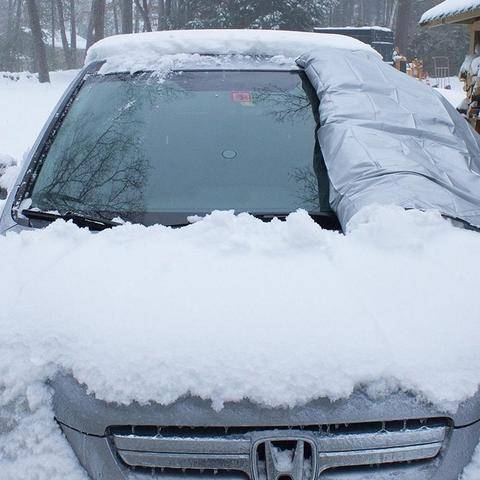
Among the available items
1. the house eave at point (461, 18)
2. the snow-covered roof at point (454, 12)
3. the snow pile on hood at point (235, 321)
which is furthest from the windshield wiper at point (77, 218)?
the house eave at point (461, 18)

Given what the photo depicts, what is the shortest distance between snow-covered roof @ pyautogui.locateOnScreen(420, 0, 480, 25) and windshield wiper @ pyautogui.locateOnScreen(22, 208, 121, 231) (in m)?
12.4

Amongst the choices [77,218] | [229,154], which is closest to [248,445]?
[77,218]

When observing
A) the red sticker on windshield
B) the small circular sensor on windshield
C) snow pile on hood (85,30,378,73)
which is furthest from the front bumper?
snow pile on hood (85,30,378,73)

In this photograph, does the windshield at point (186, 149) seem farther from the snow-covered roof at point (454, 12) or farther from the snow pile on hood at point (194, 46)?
the snow-covered roof at point (454, 12)

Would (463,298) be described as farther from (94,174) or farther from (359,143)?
(94,174)

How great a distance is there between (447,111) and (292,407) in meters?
2.09

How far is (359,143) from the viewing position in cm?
262

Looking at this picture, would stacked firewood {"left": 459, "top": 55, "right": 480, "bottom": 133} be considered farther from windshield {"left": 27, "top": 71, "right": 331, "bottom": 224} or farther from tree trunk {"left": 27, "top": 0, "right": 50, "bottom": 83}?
tree trunk {"left": 27, "top": 0, "right": 50, "bottom": 83}

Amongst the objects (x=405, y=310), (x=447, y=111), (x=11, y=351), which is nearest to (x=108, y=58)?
(x=447, y=111)

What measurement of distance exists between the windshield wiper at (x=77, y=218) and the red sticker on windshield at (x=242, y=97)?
0.98 metres

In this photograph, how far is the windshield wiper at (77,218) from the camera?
7.69ft

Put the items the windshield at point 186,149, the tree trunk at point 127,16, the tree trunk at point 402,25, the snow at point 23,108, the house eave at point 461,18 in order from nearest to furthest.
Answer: the windshield at point 186,149 < the snow at point 23,108 < the house eave at point 461,18 < the tree trunk at point 402,25 < the tree trunk at point 127,16

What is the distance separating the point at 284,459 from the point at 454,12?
13989 millimetres

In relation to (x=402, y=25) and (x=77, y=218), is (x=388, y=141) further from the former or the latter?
(x=402, y=25)
